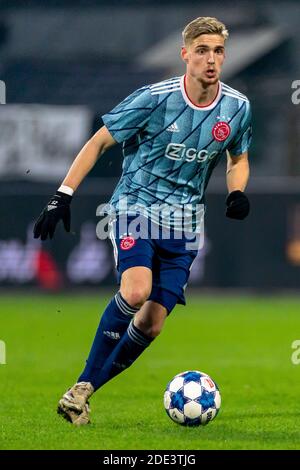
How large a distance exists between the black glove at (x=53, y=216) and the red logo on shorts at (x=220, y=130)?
0.88 meters

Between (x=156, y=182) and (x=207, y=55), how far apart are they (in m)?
0.74

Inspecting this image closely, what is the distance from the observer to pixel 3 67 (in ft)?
66.0

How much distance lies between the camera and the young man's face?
6.47 meters

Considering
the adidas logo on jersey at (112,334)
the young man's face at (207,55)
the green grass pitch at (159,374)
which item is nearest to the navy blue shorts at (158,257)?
the adidas logo on jersey at (112,334)

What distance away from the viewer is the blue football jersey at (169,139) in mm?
6629

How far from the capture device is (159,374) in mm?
9422

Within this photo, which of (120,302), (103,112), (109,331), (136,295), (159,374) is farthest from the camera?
(103,112)

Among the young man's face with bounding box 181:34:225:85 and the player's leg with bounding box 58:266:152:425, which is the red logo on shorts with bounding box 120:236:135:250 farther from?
the young man's face with bounding box 181:34:225:85

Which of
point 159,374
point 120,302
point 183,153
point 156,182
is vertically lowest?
point 159,374

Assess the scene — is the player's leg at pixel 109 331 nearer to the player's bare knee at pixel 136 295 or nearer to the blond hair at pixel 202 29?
the player's bare knee at pixel 136 295

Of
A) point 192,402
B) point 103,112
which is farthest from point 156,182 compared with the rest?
point 103,112

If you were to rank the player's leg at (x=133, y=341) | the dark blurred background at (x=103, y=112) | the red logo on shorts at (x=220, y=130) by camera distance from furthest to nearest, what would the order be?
1. the dark blurred background at (x=103, y=112)
2. the red logo on shorts at (x=220, y=130)
3. the player's leg at (x=133, y=341)

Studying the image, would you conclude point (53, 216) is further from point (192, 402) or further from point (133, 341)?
point (192, 402)
